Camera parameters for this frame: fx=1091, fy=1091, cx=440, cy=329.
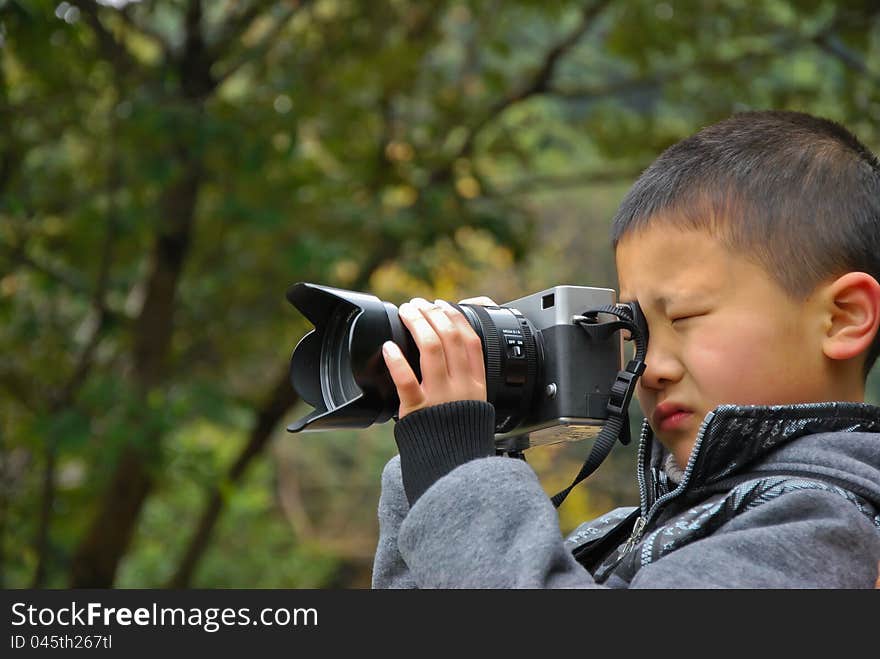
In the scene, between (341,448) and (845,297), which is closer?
(845,297)

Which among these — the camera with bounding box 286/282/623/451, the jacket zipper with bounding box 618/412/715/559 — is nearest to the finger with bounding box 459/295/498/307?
the camera with bounding box 286/282/623/451

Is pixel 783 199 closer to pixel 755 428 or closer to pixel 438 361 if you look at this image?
pixel 755 428

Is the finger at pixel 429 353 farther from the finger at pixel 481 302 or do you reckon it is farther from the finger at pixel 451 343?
the finger at pixel 481 302

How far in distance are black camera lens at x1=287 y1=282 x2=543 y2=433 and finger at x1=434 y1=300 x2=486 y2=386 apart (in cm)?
3

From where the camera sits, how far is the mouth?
1146mm

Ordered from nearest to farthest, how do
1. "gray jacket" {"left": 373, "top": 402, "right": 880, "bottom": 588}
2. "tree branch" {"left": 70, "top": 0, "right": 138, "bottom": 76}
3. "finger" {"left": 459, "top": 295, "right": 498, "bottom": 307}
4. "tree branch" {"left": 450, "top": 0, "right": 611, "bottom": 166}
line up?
1. "gray jacket" {"left": 373, "top": 402, "right": 880, "bottom": 588}
2. "finger" {"left": 459, "top": 295, "right": 498, "bottom": 307}
3. "tree branch" {"left": 70, "top": 0, "right": 138, "bottom": 76}
4. "tree branch" {"left": 450, "top": 0, "right": 611, "bottom": 166}

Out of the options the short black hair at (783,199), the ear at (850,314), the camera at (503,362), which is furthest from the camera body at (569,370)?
the ear at (850,314)

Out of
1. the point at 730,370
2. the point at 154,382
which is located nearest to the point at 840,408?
the point at 730,370

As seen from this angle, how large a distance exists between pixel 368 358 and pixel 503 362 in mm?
152

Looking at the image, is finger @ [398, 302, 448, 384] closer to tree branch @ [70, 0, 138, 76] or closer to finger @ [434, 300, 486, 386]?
finger @ [434, 300, 486, 386]

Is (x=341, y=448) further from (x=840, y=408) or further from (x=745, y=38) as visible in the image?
(x=840, y=408)

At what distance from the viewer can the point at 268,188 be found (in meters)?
3.45

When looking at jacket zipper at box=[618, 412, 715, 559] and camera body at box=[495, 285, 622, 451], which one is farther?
camera body at box=[495, 285, 622, 451]

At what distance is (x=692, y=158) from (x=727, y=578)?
1.65ft
